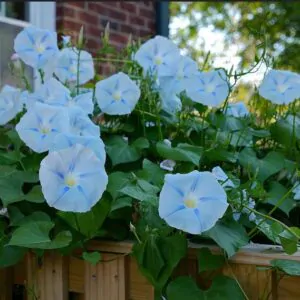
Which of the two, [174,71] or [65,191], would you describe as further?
[174,71]

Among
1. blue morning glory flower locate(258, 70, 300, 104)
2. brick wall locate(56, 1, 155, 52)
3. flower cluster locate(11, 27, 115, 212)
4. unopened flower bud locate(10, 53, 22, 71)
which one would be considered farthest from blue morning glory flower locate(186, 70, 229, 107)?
brick wall locate(56, 1, 155, 52)

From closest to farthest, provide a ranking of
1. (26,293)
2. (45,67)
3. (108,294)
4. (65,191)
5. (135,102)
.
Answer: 1. (65,191)
2. (108,294)
3. (26,293)
4. (135,102)
5. (45,67)

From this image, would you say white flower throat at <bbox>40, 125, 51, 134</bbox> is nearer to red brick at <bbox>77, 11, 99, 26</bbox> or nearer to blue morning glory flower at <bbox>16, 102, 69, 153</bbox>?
blue morning glory flower at <bbox>16, 102, 69, 153</bbox>

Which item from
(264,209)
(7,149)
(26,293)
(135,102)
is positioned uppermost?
(135,102)

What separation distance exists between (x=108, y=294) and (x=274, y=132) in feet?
2.27

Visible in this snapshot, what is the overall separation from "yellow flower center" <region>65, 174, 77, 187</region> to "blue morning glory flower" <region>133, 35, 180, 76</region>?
0.64 m

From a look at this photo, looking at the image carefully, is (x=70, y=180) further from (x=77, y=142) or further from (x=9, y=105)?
(x=9, y=105)

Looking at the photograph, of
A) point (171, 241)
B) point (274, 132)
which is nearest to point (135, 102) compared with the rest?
point (274, 132)

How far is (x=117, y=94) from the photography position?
1.56 metres

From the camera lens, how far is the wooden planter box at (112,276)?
44.5 inches

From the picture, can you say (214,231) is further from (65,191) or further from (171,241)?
(65,191)

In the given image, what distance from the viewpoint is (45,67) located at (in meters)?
1.66

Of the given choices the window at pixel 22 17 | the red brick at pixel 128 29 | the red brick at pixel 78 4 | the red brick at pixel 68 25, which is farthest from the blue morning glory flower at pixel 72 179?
the red brick at pixel 128 29

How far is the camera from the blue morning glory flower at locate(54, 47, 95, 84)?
168 cm
